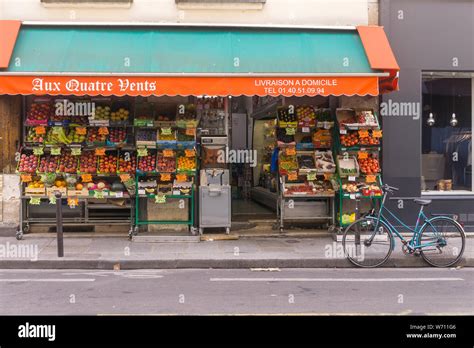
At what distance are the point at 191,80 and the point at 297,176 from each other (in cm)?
325

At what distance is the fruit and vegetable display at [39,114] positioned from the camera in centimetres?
1108

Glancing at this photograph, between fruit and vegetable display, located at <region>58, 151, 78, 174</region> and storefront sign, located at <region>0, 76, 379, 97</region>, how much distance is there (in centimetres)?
182

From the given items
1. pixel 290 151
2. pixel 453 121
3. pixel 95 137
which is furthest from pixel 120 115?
pixel 453 121

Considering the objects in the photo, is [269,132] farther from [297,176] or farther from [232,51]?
[232,51]

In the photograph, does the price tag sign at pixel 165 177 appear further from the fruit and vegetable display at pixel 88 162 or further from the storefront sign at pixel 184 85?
the storefront sign at pixel 184 85

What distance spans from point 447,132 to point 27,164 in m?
9.21

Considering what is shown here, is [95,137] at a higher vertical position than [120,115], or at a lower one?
lower

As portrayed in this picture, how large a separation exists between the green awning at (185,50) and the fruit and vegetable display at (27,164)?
1944 millimetres

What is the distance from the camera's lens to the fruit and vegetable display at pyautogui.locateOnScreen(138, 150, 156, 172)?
11058 mm

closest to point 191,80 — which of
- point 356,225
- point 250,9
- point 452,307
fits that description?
point 250,9

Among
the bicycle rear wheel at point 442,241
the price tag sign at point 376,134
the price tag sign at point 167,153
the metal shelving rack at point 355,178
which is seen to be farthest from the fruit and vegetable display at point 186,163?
the bicycle rear wheel at point 442,241

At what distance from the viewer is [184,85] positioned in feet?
33.0

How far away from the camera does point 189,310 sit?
654cm

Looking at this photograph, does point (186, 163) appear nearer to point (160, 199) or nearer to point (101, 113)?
point (160, 199)
